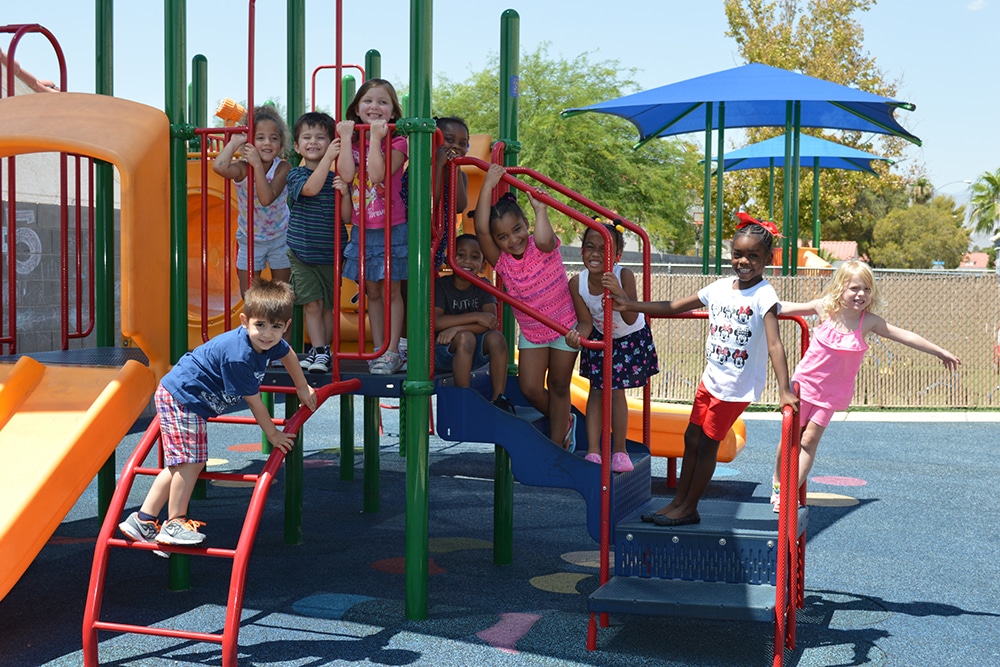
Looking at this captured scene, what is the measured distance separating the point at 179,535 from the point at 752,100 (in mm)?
10051

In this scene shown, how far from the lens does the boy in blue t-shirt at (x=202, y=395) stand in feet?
14.6

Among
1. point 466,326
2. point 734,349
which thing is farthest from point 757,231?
point 466,326

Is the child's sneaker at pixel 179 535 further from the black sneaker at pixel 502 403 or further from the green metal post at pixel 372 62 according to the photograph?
the green metal post at pixel 372 62

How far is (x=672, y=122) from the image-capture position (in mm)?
16016

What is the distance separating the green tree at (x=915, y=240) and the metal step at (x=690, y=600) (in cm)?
5408

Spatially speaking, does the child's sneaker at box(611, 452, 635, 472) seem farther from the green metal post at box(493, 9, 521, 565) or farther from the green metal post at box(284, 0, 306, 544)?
the green metal post at box(284, 0, 306, 544)

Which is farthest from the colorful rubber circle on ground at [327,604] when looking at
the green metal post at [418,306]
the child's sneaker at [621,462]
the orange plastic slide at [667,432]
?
the orange plastic slide at [667,432]

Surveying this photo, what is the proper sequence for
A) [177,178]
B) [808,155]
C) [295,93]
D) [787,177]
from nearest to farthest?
[177,178], [295,93], [787,177], [808,155]

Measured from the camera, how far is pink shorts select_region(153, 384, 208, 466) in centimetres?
456

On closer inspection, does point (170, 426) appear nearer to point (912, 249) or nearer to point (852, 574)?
point (852, 574)

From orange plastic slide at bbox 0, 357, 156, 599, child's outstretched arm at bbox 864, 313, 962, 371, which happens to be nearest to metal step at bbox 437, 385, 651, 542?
child's outstretched arm at bbox 864, 313, 962, 371

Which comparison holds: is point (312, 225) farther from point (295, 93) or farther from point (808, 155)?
point (808, 155)

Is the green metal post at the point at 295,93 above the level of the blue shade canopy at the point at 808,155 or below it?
below

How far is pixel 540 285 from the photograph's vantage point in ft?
17.2
